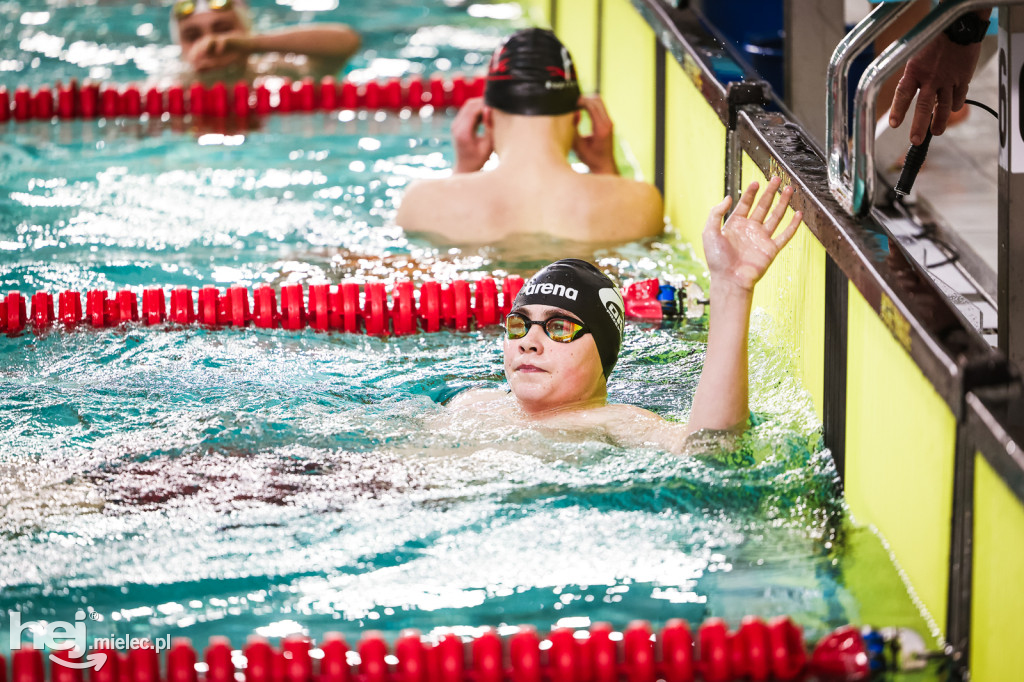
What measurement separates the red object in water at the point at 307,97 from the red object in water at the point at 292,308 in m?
3.36

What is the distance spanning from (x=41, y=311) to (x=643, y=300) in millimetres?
1939

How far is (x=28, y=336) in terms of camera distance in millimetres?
3893

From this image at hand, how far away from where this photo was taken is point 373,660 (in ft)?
7.07

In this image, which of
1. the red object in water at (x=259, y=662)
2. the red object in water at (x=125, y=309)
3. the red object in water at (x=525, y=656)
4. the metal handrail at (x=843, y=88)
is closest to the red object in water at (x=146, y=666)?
the red object in water at (x=259, y=662)

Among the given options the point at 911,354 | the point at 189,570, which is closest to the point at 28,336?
the point at 189,570

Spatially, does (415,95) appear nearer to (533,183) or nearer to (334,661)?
(533,183)

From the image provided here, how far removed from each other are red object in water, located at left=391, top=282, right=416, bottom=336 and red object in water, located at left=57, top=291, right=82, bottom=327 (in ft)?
3.32

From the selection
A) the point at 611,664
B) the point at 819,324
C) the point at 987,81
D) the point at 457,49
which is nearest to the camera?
the point at 611,664

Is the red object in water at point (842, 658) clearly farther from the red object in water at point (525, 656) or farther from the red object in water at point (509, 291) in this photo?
the red object in water at point (509, 291)

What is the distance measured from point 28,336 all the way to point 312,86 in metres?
3.64

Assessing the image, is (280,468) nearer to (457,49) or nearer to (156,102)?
(156,102)

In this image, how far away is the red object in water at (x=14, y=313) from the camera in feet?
12.9

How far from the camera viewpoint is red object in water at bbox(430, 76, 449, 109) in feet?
23.6

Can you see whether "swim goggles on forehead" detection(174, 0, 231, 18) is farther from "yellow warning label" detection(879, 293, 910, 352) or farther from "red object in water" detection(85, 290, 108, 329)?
"yellow warning label" detection(879, 293, 910, 352)
